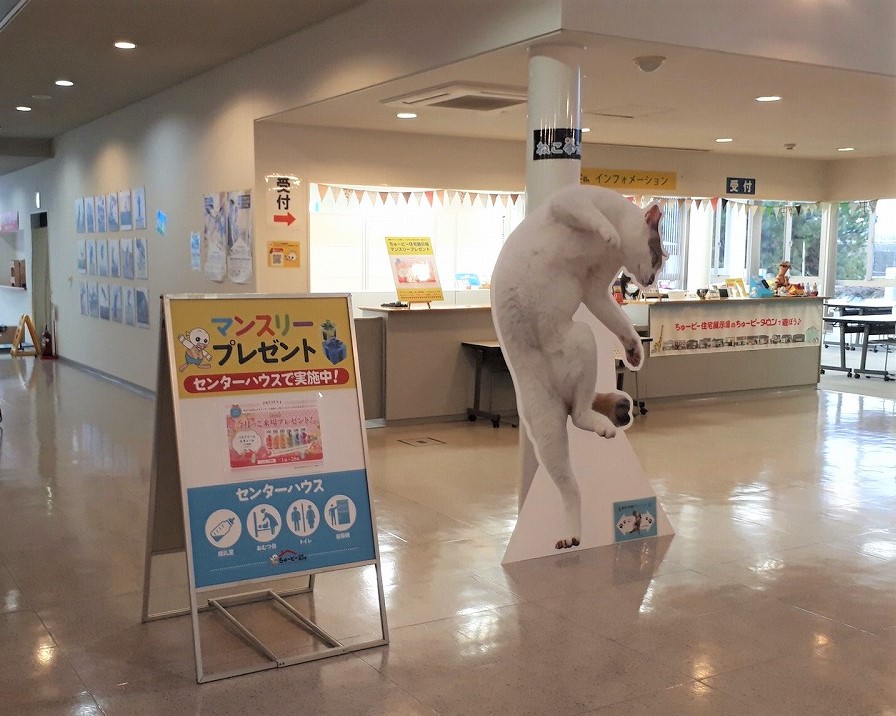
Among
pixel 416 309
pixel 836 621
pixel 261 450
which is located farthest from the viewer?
pixel 416 309

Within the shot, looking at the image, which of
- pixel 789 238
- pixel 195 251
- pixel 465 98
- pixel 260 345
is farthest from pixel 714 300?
pixel 260 345

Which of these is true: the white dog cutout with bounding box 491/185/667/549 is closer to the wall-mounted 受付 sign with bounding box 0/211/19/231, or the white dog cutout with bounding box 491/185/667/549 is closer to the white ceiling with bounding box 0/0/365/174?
the white ceiling with bounding box 0/0/365/174

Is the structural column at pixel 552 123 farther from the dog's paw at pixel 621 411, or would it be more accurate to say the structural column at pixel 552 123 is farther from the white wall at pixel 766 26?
the dog's paw at pixel 621 411

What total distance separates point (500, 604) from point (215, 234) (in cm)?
527

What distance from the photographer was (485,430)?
314 inches

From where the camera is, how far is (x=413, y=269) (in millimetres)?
8602

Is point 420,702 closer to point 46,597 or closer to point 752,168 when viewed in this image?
point 46,597

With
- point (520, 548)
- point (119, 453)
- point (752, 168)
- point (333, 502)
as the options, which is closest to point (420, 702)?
point (333, 502)

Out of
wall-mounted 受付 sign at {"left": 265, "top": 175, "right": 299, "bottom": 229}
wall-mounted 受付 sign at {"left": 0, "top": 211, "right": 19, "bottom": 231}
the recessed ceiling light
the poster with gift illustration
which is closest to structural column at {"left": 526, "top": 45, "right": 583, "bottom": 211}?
the recessed ceiling light

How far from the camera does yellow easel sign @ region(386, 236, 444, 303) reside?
27.7 ft

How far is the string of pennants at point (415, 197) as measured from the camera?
349 inches

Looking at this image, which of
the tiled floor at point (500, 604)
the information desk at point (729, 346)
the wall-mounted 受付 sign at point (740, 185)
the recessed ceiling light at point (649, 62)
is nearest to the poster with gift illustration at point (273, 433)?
the tiled floor at point (500, 604)

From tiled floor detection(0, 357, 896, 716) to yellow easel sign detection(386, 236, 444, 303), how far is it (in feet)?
6.38

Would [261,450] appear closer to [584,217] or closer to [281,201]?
[584,217]
